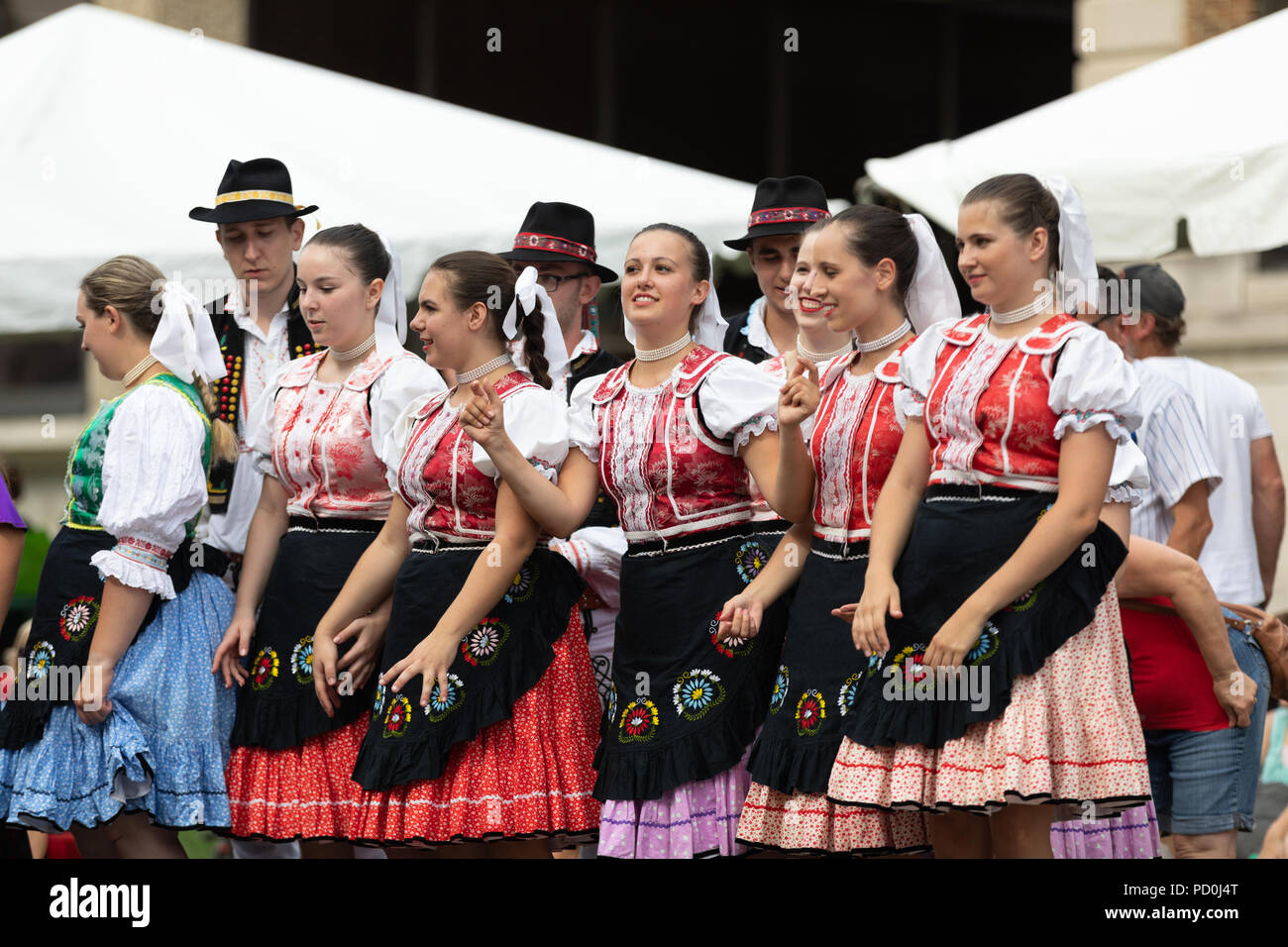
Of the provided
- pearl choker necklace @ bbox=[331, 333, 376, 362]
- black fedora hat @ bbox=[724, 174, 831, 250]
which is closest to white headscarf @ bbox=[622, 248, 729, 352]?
black fedora hat @ bbox=[724, 174, 831, 250]

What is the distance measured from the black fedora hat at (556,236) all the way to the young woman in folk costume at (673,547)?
3.68 feet

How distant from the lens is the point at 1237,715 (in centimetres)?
447

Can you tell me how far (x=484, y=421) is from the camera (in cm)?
389

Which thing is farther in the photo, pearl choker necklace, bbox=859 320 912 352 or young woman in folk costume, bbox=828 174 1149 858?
pearl choker necklace, bbox=859 320 912 352

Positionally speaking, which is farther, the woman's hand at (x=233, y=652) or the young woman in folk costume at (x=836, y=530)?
the woman's hand at (x=233, y=652)

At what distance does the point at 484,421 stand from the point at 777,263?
1.49 meters

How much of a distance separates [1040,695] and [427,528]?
1.58 meters

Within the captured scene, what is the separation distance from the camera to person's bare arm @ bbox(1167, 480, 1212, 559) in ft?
17.0

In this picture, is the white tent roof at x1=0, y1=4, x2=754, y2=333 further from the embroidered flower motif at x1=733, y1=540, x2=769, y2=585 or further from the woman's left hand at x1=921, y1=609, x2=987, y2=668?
the woman's left hand at x1=921, y1=609, x2=987, y2=668

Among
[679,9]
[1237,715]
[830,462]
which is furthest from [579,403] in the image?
[679,9]

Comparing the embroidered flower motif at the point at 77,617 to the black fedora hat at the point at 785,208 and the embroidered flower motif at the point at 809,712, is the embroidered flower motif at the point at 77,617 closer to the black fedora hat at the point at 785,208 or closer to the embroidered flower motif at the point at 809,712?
the embroidered flower motif at the point at 809,712

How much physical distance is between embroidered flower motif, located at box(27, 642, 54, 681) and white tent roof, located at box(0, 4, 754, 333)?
73.3 inches

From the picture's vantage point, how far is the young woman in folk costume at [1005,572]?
11.2ft

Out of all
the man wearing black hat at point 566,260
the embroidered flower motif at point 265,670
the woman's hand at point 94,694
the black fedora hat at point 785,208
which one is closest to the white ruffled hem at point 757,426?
the black fedora hat at point 785,208
